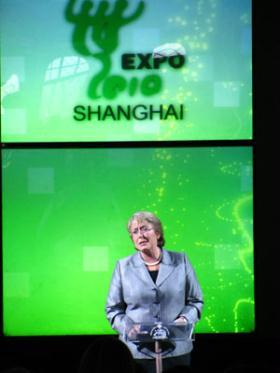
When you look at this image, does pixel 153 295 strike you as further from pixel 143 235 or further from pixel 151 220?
pixel 151 220

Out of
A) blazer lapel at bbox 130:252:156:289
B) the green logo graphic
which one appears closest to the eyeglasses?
blazer lapel at bbox 130:252:156:289

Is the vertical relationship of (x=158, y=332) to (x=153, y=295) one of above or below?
below

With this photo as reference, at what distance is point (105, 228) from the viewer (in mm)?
5109

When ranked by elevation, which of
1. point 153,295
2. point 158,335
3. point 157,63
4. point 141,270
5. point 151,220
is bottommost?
point 158,335

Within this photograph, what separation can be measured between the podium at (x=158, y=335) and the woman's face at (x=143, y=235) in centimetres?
61

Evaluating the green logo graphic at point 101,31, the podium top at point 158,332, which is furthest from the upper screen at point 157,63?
the podium top at point 158,332

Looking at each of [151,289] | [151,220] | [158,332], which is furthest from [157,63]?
[158,332]

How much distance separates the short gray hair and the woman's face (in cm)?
2

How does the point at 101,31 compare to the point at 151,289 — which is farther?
the point at 101,31

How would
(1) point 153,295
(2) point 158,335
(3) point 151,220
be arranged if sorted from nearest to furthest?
1. (2) point 158,335
2. (1) point 153,295
3. (3) point 151,220

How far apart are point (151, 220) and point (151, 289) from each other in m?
0.55

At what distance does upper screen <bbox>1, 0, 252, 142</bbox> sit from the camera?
5.08 meters

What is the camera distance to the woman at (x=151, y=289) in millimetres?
4973

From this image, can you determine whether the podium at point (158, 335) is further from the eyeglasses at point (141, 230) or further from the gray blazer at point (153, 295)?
the eyeglasses at point (141, 230)
